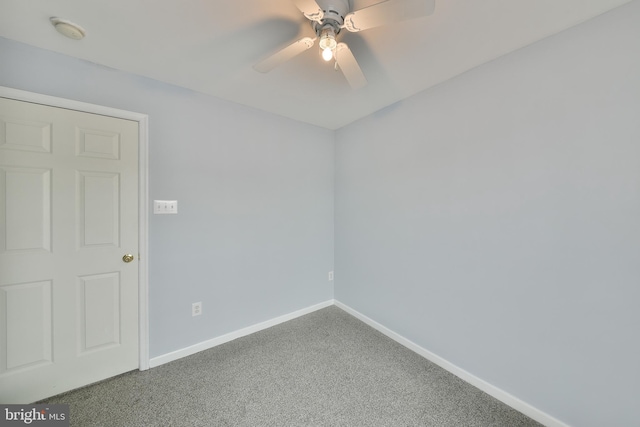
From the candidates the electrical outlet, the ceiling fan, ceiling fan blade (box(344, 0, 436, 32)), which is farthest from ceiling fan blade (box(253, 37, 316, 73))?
the electrical outlet

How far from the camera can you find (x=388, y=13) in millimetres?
990

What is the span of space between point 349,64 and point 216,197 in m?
1.61

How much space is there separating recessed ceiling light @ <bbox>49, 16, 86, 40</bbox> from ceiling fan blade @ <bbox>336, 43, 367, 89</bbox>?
60.3 inches

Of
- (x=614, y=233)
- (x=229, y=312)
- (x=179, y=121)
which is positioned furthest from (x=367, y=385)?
(x=179, y=121)

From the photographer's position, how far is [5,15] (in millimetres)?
1249

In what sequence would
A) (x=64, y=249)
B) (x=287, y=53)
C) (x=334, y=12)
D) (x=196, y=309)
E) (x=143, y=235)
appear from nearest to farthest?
(x=334, y=12), (x=287, y=53), (x=64, y=249), (x=143, y=235), (x=196, y=309)

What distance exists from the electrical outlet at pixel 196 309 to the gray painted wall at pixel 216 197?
4 cm

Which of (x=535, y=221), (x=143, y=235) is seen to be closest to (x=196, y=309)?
(x=143, y=235)

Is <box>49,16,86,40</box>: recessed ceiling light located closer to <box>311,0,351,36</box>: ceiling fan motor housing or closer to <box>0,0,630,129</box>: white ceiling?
<box>0,0,630,129</box>: white ceiling

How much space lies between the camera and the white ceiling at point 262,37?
1205 mm

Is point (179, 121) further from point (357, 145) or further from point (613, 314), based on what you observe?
point (613, 314)

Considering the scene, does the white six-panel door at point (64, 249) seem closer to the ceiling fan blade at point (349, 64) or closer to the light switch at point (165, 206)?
the light switch at point (165, 206)

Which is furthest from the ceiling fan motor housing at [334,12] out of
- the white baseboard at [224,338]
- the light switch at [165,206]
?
the white baseboard at [224,338]

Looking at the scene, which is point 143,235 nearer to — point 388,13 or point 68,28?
point 68,28
